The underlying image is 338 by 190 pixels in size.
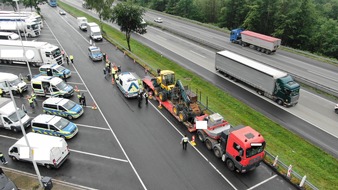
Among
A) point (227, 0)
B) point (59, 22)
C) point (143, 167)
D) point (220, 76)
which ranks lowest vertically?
point (143, 167)

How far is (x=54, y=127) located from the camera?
2325 cm

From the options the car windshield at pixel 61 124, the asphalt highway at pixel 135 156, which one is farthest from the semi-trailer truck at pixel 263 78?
the car windshield at pixel 61 124

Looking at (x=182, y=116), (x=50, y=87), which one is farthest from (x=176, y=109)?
(x=50, y=87)

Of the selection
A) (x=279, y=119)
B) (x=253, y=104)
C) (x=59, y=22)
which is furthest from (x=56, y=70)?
(x=59, y=22)

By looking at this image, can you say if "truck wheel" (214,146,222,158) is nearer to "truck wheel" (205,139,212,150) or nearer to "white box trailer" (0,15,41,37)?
"truck wheel" (205,139,212,150)

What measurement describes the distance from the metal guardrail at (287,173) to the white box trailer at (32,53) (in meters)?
35.3

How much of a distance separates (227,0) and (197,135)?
61.0 m

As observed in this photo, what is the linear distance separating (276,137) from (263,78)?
9650mm

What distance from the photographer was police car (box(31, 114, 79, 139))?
76.6 feet

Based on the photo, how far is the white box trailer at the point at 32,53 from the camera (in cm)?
3972

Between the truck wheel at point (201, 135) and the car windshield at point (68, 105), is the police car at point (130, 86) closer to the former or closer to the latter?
the car windshield at point (68, 105)

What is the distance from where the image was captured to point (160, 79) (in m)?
30.6

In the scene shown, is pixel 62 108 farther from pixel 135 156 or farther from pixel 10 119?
pixel 135 156

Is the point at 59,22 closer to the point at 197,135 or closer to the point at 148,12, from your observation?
the point at 148,12
